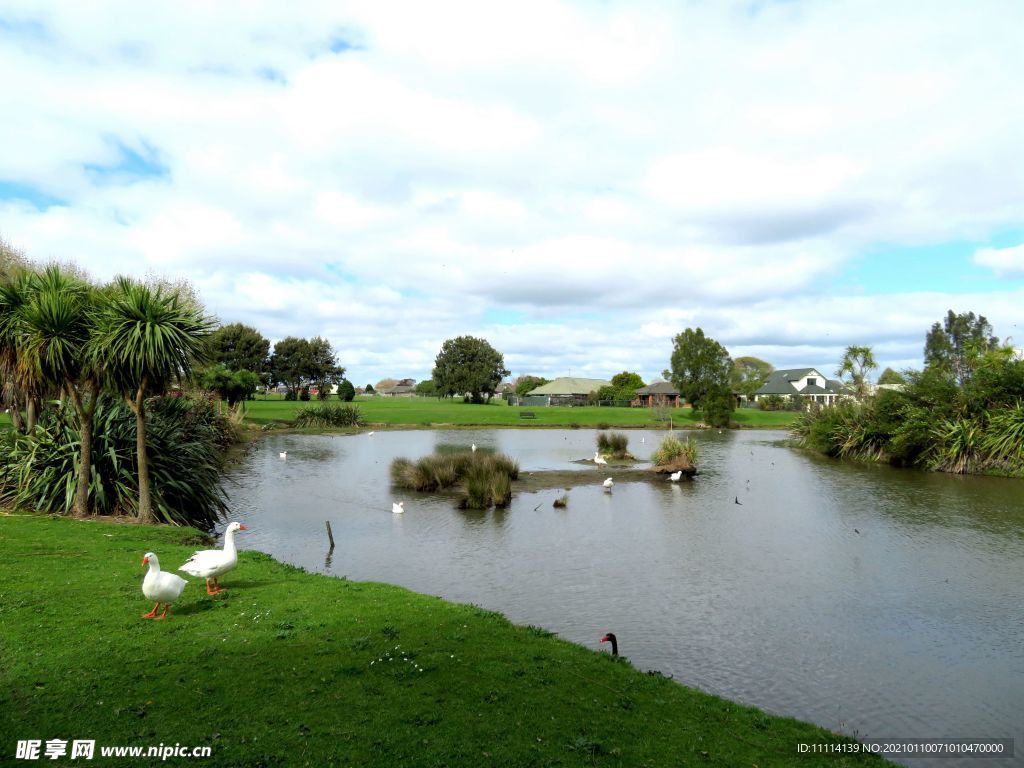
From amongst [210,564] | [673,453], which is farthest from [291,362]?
[210,564]

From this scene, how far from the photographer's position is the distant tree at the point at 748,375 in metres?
125

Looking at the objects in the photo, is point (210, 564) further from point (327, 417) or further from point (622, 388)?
point (622, 388)

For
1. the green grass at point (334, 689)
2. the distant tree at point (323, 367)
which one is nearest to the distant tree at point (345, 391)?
the distant tree at point (323, 367)

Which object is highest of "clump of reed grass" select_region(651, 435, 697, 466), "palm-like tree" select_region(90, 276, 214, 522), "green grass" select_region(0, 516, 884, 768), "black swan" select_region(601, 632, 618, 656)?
"palm-like tree" select_region(90, 276, 214, 522)

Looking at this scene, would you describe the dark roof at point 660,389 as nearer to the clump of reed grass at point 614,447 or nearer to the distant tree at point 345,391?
the distant tree at point 345,391

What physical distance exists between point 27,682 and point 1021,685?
1298 cm

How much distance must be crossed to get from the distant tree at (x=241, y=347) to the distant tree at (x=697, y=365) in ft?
204

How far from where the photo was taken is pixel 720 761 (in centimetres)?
621

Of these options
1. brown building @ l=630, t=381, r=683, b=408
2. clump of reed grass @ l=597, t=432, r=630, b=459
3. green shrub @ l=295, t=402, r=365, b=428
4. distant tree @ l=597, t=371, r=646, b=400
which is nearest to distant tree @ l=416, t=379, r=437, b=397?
distant tree @ l=597, t=371, r=646, b=400

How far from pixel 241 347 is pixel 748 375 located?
102169mm

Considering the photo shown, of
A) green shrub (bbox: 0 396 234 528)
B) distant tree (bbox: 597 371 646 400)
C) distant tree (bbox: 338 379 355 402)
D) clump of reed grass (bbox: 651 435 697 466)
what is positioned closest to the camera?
green shrub (bbox: 0 396 234 528)

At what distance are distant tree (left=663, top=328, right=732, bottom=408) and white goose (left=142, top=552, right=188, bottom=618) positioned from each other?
9258 cm

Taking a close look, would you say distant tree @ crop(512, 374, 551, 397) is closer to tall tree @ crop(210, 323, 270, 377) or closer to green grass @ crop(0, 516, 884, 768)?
tall tree @ crop(210, 323, 270, 377)

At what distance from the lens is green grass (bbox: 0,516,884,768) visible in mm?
5828
